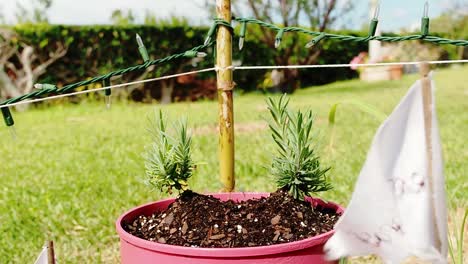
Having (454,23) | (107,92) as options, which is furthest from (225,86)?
(454,23)

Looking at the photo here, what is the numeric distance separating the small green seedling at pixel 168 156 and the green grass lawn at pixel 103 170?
0.04 metres

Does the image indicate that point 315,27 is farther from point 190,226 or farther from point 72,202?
point 190,226

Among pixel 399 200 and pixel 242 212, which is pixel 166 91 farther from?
pixel 399 200

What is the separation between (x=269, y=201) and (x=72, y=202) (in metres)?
1.86

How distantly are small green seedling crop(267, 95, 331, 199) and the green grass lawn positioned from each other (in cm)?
4

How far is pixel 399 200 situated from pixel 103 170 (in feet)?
10.2

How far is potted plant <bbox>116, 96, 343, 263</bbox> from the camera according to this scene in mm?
1116

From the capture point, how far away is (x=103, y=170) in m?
3.63

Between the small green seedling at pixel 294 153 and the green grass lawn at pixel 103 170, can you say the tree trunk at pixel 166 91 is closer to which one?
the green grass lawn at pixel 103 170

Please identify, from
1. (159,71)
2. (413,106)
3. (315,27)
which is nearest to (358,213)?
(413,106)

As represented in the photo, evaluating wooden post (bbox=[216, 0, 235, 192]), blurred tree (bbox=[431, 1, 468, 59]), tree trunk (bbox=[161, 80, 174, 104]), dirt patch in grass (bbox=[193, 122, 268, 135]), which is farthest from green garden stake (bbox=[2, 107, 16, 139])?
blurred tree (bbox=[431, 1, 468, 59])

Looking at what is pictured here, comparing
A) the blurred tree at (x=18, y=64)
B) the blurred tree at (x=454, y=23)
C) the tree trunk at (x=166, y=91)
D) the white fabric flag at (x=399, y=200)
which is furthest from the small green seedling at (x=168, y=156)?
the blurred tree at (x=454, y=23)

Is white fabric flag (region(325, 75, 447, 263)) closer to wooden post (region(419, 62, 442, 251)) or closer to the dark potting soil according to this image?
wooden post (region(419, 62, 442, 251))

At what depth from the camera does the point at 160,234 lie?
1.20m
